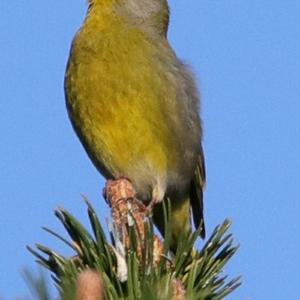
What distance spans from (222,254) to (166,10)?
11.9 feet

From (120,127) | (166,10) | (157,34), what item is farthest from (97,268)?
(166,10)

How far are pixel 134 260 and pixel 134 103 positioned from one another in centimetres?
296

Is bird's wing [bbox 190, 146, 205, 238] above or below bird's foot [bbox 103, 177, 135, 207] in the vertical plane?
above

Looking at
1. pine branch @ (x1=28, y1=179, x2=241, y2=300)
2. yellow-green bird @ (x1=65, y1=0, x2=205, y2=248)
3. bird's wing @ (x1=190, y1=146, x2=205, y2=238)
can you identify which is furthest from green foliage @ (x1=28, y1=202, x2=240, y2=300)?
bird's wing @ (x1=190, y1=146, x2=205, y2=238)

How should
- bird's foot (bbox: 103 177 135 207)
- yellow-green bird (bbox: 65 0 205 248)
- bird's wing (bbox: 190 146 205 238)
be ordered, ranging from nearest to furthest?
1. bird's foot (bbox: 103 177 135 207)
2. yellow-green bird (bbox: 65 0 205 248)
3. bird's wing (bbox: 190 146 205 238)

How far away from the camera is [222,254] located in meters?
2.65

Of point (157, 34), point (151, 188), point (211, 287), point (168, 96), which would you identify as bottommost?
point (211, 287)

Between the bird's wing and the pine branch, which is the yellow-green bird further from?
the pine branch

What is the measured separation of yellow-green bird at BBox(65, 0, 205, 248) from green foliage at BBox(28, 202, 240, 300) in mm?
2284

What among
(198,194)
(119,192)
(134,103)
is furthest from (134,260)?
(198,194)

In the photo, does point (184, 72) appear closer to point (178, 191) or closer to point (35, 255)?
point (178, 191)

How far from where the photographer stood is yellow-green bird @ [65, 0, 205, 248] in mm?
5027

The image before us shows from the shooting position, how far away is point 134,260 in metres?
2.14

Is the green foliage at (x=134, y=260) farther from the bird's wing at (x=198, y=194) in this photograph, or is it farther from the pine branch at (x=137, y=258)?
the bird's wing at (x=198, y=194)
